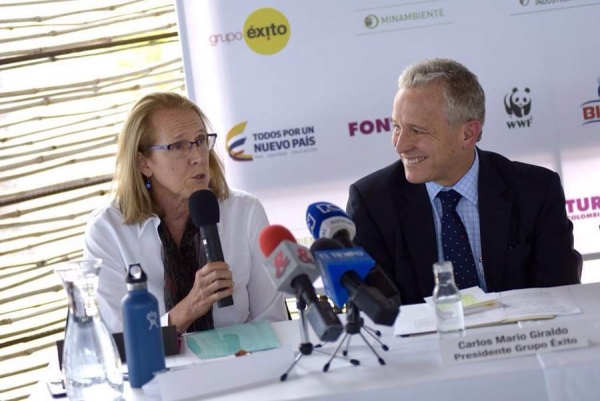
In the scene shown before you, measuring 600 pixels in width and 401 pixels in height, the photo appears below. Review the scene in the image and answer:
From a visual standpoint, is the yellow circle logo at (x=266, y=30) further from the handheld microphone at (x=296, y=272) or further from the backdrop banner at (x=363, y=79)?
the handheld microphone at (x=296, y=272)

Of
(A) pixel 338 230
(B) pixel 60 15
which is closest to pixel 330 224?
(A) pixel 338 230

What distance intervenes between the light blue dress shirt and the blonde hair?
75 centimetres

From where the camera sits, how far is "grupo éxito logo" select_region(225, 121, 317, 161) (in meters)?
4.35

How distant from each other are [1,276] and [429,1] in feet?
8.07

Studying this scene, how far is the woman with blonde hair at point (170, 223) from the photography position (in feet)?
10.2

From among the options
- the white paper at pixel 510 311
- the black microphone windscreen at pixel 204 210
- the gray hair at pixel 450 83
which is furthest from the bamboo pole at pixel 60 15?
the white paper at pixel 510 311

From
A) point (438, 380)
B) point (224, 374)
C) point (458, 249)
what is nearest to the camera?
point (438, 380)

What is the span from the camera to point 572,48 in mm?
4301

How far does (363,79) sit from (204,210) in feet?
6.00

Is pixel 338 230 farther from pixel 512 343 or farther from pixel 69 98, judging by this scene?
pixel 69 98

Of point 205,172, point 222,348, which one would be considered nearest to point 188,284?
point 205,172

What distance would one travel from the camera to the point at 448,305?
2346 mm

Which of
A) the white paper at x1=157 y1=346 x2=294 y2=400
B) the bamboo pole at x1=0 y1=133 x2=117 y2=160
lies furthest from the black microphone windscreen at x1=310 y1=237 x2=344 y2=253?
the bamboo pole at x1=0 y1=133 x2=117 y2=160

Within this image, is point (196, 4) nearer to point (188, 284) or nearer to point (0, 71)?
point (0, 71)
